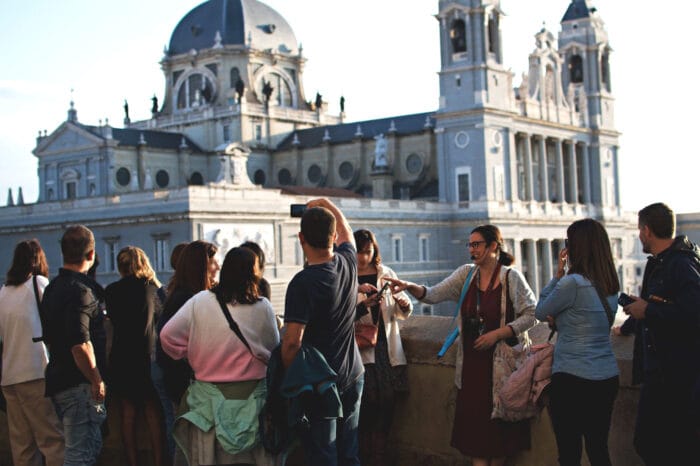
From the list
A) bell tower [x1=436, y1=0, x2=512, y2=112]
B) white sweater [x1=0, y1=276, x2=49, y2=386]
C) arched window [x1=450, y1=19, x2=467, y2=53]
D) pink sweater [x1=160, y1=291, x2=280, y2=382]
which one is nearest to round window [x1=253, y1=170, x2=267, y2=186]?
bell tower [x1=436, y1=0, x2=512, y2=112]

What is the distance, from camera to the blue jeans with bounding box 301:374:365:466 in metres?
6.19

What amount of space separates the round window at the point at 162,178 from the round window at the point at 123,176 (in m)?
2.44

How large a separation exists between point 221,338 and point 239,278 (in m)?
0.40

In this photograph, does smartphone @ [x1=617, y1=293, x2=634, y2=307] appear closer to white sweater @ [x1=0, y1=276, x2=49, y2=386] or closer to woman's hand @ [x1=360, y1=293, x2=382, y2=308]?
woman's hand @ [x1=360, y1=293, x2=382, y2=308]

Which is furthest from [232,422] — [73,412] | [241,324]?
[73,412]

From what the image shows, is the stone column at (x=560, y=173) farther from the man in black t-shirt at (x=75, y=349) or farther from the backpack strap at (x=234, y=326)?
the backpack strap at (x=234, y=326)

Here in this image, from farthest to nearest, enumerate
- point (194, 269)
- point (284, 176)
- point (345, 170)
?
point (284, 176)
point (345, 170)
point (194, 269)

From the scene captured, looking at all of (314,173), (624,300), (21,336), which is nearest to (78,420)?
(21,336)

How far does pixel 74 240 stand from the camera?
7.11 meters

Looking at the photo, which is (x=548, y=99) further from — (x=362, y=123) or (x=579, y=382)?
(x=579, y=382)

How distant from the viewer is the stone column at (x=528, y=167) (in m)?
61.0

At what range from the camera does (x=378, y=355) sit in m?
7.53

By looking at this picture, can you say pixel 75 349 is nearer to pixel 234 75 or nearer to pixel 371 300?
pixel 371 300

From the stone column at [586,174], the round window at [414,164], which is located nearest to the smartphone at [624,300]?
the round window at [414,164]
